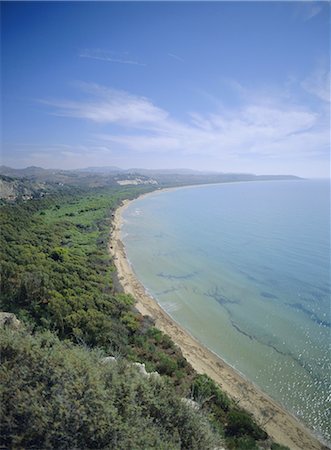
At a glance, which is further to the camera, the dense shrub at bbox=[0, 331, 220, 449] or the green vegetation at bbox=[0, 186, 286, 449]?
the green vegetation at bbox=[0, 186, 286, 449]

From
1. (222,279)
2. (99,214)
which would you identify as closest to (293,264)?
(222,279)

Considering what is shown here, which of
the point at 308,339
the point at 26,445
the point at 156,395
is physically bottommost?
the point at 308,339

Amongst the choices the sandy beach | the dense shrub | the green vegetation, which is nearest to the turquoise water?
the sandy beach

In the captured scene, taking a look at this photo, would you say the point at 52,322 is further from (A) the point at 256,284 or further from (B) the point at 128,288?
(A) the point at 256,284

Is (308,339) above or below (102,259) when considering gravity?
below

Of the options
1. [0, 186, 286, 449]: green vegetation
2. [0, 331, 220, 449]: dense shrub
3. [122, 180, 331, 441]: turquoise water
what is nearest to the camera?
[0, 331, 220, 449]: dense shrub

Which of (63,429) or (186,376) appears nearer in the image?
(63,429)

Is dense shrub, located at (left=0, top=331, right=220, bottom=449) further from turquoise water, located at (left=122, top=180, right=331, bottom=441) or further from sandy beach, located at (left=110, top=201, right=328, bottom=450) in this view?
turquoise water, located at (left=122, top=180, right=331, bottom=441)

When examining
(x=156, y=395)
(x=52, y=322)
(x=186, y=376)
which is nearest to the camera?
(x=156, y=395)
